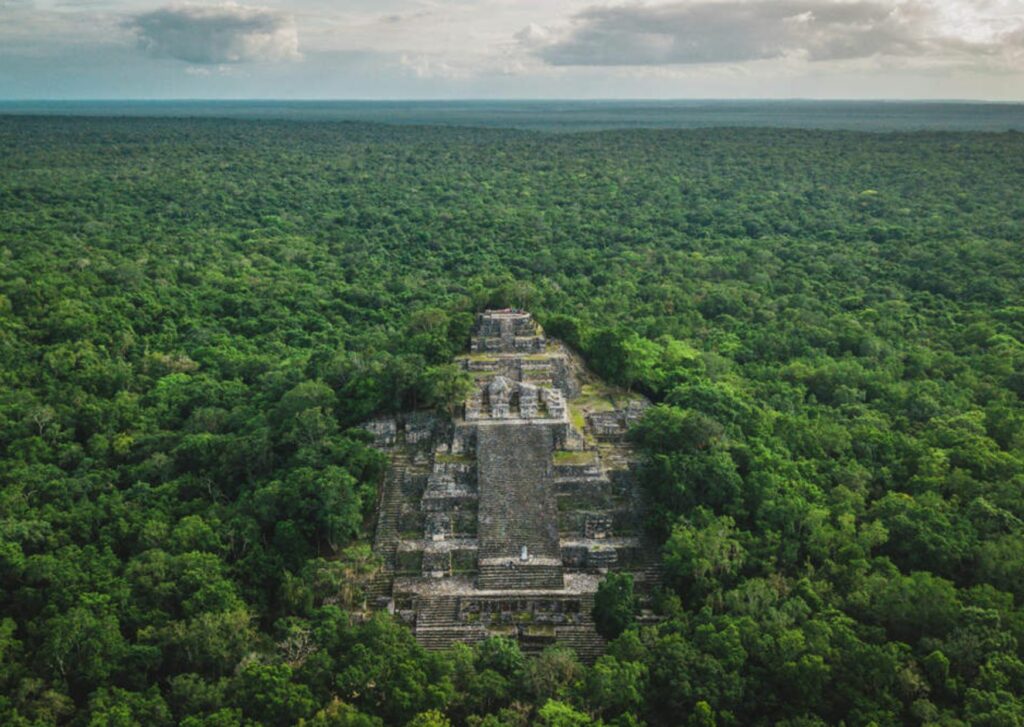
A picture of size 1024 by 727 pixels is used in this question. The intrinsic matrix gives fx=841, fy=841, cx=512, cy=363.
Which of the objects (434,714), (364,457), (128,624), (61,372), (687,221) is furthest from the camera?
(687,221)

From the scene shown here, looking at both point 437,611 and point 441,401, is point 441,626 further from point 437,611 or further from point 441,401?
point 441,401

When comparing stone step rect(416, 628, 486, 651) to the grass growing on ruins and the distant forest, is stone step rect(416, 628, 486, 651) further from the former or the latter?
the grass growing on ruins

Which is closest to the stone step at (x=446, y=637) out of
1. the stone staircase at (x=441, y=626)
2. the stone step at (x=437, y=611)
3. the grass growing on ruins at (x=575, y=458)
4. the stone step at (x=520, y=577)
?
the stone staircase at (x=441, y=626)

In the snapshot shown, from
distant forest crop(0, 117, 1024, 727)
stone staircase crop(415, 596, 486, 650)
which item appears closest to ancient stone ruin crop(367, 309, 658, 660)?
stone staircase crop(415, 596, 486, 650)

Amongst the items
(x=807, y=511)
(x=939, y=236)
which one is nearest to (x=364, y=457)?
(x=807, y=511)

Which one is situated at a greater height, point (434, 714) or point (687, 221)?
point (687, 221)

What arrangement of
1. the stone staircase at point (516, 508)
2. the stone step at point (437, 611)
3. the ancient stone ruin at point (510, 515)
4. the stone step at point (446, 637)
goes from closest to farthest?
the stone step at point (446, 637)
the stone step at point (437, 611)
the ancient stone ruin at point (510, 515)
the stone staircase at point (516, 508)

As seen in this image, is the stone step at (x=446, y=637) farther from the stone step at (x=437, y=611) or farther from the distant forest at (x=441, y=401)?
the distant forest at (x=441, y=401)

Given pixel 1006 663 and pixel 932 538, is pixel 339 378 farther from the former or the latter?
pixel 1006 663
